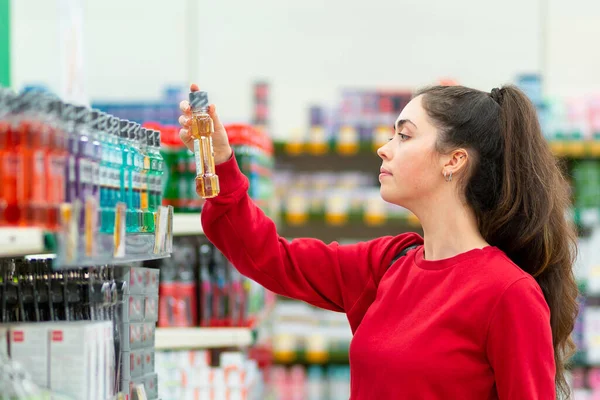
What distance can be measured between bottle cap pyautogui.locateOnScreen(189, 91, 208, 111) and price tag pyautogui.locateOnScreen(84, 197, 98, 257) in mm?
536

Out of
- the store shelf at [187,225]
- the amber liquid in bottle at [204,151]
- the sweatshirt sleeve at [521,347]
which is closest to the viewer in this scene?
the sweatshirt sleeve at [521,347]

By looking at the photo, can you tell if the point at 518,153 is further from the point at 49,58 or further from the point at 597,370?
the point at 49,58

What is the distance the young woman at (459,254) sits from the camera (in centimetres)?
185

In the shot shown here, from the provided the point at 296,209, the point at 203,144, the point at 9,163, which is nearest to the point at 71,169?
the point at 9,163

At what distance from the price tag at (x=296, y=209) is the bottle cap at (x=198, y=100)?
315 cm

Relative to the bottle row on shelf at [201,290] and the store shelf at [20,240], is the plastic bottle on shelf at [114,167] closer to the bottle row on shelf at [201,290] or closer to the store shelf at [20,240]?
the store shelf at [20,240]

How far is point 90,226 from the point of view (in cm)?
139

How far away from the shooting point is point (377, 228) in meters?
5.75

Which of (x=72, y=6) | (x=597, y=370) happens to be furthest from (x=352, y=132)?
(x=72, y=6)

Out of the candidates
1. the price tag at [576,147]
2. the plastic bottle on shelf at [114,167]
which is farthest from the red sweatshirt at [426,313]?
the price tag at [576,147]

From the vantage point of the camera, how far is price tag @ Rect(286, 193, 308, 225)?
16.5 ft

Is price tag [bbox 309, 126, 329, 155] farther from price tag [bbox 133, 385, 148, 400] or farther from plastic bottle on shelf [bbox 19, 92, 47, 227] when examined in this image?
plastic bottle on shelf [bbox 19, 92, 47, 227]

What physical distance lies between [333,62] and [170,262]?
2893 millimetres

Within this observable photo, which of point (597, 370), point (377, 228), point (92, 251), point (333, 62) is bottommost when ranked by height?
point (597, 370)
